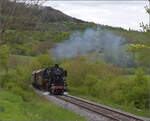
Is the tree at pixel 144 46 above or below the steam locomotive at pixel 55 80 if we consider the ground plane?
above

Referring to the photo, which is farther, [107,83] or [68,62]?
[68,62]

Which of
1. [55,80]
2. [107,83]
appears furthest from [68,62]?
[55,80]

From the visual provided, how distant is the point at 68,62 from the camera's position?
3641 cm

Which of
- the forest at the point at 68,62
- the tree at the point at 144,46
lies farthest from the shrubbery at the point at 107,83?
the tree at the point at 144,46

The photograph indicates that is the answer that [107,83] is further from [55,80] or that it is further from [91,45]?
[91,45]

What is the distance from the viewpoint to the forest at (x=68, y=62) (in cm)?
1131

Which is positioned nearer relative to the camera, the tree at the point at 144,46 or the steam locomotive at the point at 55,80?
the tree at the point at 144,46

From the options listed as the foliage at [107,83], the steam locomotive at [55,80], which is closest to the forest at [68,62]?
the foliage at [107,83]

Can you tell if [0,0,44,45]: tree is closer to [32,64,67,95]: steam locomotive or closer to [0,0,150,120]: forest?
[0,0,150,120]: forest

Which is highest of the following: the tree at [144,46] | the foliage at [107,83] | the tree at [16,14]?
the tree at [16,14]

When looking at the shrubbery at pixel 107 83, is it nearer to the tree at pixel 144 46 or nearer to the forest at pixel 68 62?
the forest at pixel 68 62

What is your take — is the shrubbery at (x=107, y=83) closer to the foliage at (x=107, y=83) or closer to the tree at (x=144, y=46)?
the foliage at (x=107, y=83)

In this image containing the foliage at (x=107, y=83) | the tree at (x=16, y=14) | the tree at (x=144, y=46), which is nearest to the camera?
the tree at (x=16, y=14)

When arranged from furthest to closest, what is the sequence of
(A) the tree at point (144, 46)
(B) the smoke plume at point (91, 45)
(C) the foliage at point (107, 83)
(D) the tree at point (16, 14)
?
(B) the smoke plume at point (91, 45), (C) the foliage at point (107, 83), (A) the tree at point (144, 46), (D) the tree at point (16, 14)
